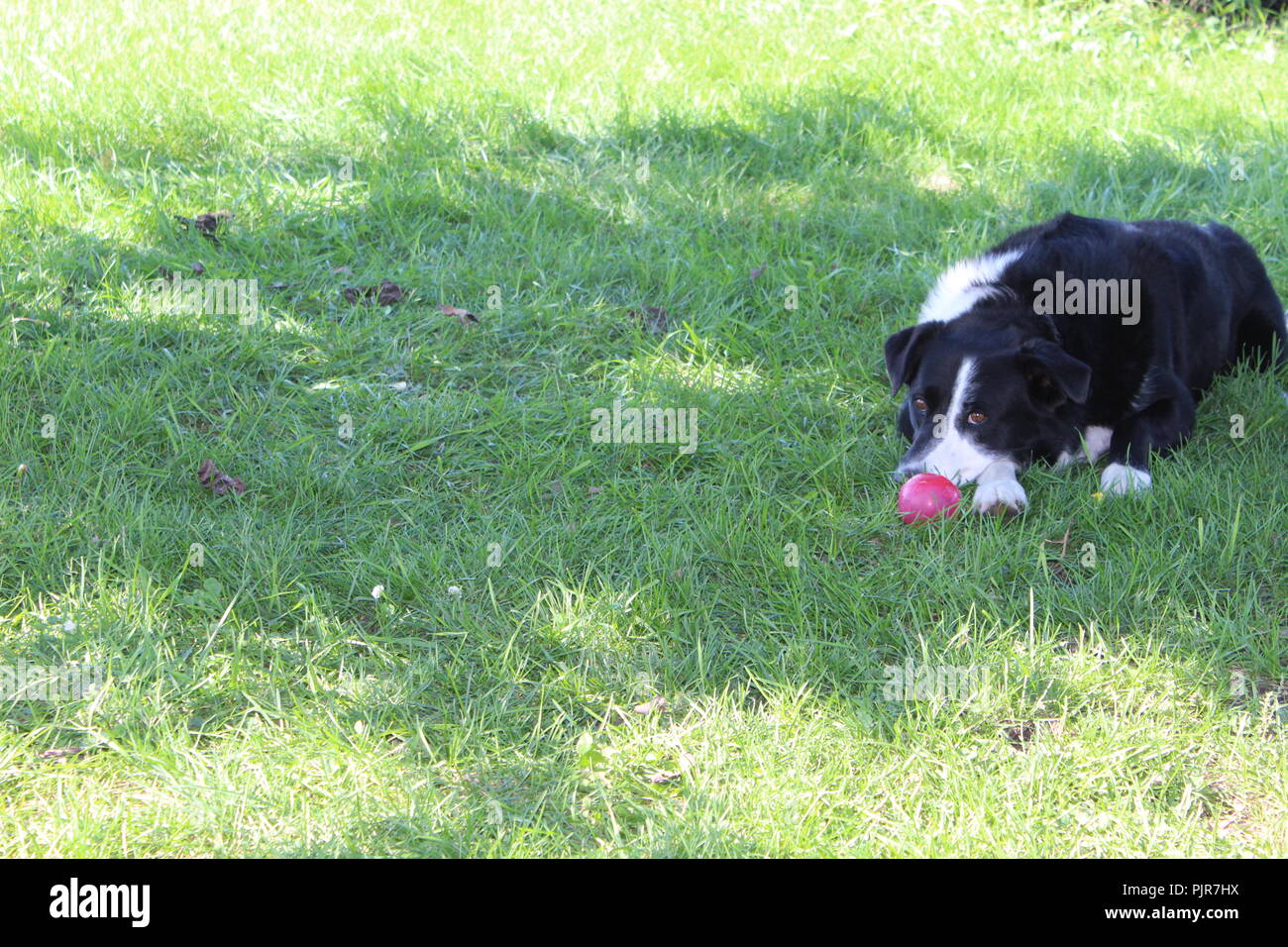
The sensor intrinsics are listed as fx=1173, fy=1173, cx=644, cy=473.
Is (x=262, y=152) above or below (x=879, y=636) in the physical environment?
above

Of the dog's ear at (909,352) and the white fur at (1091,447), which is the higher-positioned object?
the dog's ear at (909,352)

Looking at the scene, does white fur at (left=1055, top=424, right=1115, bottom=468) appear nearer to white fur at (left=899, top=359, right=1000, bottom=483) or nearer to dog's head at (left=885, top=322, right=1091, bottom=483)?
dog's head at (left=885, top=322, right=1091, bottom=483)

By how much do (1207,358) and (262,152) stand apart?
4260 millimetres

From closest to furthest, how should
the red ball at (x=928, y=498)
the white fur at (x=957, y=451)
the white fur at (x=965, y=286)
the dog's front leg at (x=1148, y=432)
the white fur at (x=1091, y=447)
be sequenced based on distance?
the red ball at (x=928, y=498), the white fur at (x=957, y=451), the dog's front leg at (x=1148, y=432), the white fur at (x=1091, y=447), the white fur at (x=965, y=286)

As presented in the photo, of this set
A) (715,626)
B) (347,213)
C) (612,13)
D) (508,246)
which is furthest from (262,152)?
(715,626)

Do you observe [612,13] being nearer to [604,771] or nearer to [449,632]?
[449,632]

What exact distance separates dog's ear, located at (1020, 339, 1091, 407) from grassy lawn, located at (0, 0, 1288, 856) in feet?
0.81

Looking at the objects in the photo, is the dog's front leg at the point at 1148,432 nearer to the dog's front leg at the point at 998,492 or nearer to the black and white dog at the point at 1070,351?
the black and white dog at the point at 1070,351

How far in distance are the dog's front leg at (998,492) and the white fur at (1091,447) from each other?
1.00ft

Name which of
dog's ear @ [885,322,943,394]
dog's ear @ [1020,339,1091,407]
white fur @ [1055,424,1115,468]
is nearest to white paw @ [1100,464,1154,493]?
white fur @ [1055,424,1115,468]

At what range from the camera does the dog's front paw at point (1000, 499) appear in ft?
11.1

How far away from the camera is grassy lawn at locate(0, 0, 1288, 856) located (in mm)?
2488

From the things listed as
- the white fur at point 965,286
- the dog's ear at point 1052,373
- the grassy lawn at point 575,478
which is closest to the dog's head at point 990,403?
the dog's ear at point 1052,373
